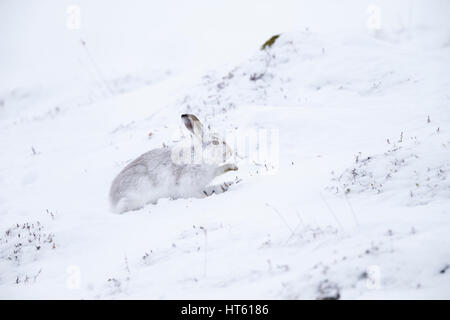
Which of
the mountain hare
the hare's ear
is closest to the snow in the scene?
the mountain hare

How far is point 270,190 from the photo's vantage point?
4922 mm

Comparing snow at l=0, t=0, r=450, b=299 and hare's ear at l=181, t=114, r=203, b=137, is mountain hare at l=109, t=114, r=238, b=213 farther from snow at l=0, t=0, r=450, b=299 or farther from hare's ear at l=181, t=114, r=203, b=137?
snow at l=0, t=0, r=450, b=299

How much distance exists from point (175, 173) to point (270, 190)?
5.74 ft

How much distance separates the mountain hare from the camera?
5633 mm

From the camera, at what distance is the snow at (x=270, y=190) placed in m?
2.91

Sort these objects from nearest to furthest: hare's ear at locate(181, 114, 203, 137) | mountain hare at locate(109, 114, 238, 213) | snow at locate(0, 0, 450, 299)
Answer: snow at locate(0, 0, 450, 299), hare's ear at locate(181, 114, 203, 137), mountain hare at locate(109, 114, 238, 213)

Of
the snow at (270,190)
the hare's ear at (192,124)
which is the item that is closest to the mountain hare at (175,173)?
the hare's ear at (192,124)

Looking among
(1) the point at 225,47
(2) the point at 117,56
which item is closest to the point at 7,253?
(1) the point at 225,47

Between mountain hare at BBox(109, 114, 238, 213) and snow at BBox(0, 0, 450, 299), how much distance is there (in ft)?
0.79

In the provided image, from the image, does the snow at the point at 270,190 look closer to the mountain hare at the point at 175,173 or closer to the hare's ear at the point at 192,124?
the mountain hare at the point at 175,173

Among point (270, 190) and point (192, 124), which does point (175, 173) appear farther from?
point (270, 190)

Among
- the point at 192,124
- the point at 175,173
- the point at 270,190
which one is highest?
the point at 192,124

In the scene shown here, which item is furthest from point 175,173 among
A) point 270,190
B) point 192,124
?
point 270,190

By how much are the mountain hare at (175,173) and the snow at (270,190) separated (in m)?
0.24
